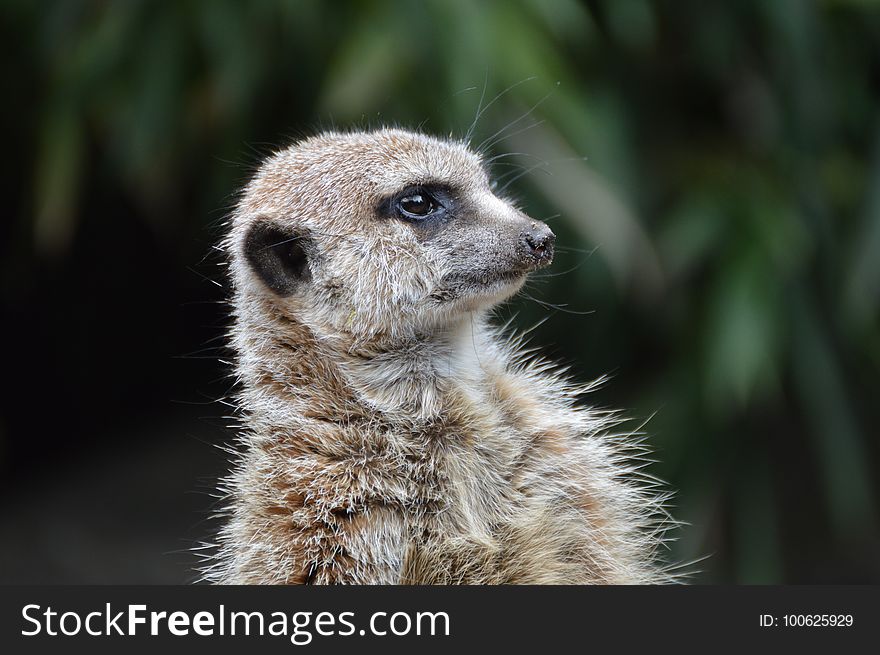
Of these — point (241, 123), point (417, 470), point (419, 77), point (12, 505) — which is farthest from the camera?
point (12, 505)

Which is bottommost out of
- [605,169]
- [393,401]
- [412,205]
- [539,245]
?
[393,401]

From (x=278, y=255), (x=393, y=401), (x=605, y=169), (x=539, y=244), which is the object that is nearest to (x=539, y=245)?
(x=539, y=244)

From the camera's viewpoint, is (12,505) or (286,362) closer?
(286,362)

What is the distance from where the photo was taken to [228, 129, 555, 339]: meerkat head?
76.5 inches

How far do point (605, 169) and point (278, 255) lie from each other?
193 centimetres

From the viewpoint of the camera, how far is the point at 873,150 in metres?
4.01

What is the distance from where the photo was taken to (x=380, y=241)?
2.02m

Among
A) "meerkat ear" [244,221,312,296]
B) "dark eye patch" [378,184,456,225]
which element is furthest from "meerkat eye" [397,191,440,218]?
"meerkat ear" [244,221,312,296]

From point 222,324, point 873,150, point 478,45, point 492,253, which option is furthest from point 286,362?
point 873,150

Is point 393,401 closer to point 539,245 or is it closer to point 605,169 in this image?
point 539,245

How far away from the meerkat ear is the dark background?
0.85 m

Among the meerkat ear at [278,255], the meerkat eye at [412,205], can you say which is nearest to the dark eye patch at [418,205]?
the meerkat eye at [412,205]

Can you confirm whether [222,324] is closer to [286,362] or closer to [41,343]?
[286,362]

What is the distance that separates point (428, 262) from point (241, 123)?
2161 millimetres
